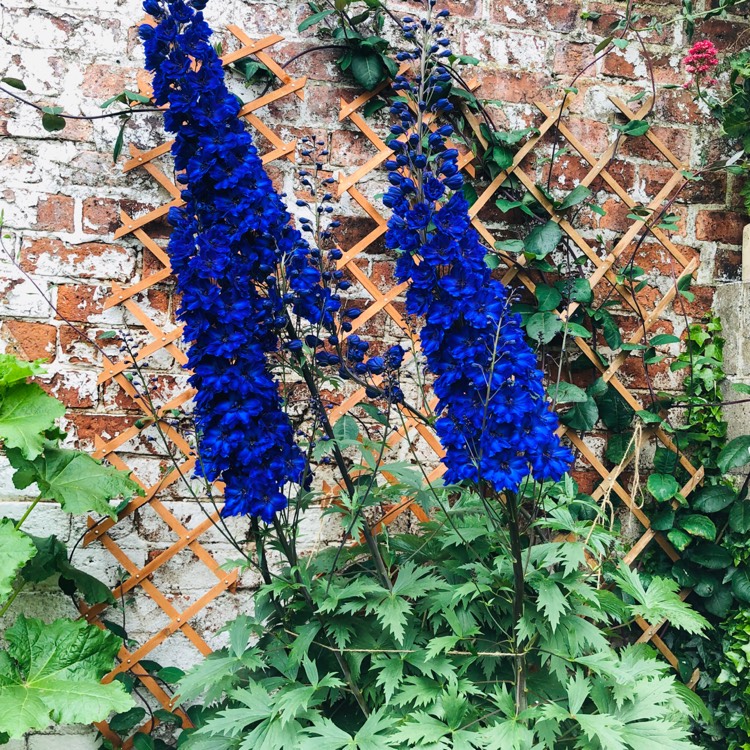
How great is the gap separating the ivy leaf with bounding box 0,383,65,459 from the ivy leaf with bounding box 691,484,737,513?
1563mm

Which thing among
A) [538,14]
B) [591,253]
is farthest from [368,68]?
[591,253]

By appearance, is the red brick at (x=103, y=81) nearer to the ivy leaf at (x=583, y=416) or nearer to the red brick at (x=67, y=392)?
A: the red brick at (x=67, y=392)

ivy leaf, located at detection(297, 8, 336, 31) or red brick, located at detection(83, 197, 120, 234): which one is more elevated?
ivy leaf, located at detection(297, 8, 336, 31)

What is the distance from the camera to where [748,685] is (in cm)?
181

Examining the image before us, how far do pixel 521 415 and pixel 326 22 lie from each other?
1.22 meters

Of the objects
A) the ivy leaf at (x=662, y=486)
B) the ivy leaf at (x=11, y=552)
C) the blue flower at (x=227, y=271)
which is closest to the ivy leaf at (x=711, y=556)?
the ivy leaf at (x=662, y=486)

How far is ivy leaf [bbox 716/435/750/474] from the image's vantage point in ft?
6.26

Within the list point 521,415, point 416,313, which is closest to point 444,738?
point 521,415

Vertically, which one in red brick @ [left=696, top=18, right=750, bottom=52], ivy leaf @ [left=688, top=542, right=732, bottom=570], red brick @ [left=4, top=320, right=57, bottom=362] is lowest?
ivy leaf @ [left=688, top=542, right=732, bottom=570]

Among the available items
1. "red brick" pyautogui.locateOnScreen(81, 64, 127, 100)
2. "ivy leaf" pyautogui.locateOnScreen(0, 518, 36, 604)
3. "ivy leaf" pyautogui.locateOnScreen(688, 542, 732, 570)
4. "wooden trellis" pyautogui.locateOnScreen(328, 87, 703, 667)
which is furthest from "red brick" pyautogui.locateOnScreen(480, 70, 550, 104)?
"ivy leaf" pyautogui.locateOnScreen(0, 518, 36, 604)

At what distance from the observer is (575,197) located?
1.93 metres

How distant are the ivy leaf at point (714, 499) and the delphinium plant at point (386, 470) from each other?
1.65 ft

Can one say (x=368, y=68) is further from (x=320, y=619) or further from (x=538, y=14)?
(x=320, y=619)

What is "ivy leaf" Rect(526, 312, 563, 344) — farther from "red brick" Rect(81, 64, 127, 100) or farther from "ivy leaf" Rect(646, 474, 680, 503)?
"red brick" Rect(81, 64, 127, 100)
